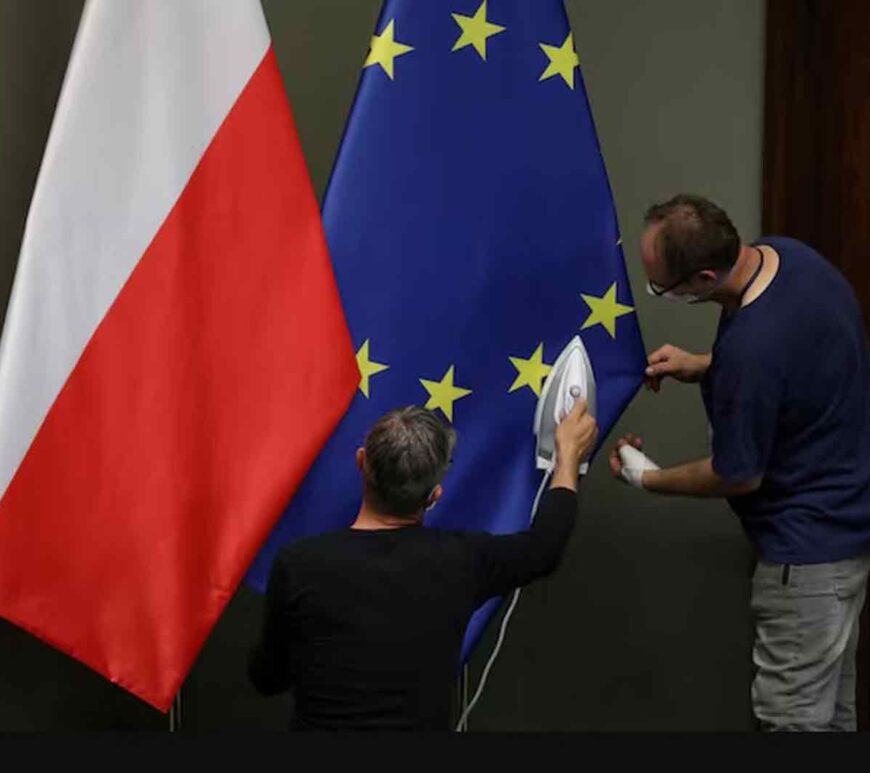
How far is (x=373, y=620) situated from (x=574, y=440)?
1.59 feet

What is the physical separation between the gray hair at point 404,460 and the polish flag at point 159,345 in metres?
0.25

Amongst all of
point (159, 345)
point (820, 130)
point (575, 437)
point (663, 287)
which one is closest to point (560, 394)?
point (575, 437)

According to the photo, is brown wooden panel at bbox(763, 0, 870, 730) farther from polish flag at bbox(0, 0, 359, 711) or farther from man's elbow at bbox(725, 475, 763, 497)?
polish flag at bbox(0, 0, 359, 711)

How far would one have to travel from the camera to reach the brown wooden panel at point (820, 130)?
7.51 ft

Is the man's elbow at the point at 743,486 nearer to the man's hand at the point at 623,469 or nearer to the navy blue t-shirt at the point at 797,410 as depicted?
the navy blue t-shirt at the point at 797,410

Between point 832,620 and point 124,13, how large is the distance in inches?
53.3

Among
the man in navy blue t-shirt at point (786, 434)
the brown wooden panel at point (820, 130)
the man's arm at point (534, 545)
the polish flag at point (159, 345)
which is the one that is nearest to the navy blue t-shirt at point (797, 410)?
the man in navy blue t-shirt at point (786, 434)

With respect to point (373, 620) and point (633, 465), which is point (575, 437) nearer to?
point (633, 465)

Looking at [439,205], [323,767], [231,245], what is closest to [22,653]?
[231,245]

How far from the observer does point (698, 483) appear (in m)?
1.92

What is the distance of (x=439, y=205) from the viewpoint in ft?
6.11

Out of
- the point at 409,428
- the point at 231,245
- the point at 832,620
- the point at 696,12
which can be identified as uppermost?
the point at 696,12

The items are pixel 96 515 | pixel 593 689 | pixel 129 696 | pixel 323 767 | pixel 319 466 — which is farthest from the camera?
pixel 593 689

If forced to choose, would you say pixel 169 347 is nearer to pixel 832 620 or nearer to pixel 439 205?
pixel 439 205
